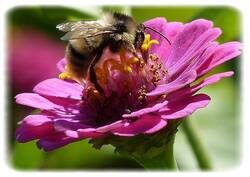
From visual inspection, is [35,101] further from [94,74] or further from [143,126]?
[143,126]

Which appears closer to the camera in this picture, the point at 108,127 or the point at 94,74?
the point at 108,127

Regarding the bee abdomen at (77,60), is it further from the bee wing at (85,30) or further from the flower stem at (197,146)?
the flower stem at (197,146)

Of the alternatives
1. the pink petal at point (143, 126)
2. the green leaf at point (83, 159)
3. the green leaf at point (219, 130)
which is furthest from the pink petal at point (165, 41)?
the green leaf at point (83, 159)

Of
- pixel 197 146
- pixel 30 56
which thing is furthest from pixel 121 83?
pixel 30 56

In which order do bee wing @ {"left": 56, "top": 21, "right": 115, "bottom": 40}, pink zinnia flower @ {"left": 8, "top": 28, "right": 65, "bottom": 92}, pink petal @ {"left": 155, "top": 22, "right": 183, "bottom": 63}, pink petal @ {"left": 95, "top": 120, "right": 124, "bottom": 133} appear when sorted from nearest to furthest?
pink petal @ {"left": 95, "top": 120, "right": 124, "bottom": 133}, bee wing @ {"left": 56, "top": 21, "right": 115, "bottom": 40}, pink petal @ {"left": 155, "top": 22, "right": 183, "bottom": 63}, pink zinnia flower @ {"left": 8, "top": 28, "right": 65, "bottom": 92}

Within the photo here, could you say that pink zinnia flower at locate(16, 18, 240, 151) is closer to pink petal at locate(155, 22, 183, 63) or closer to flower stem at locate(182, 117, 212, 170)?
pink petal at locate(155, 22, 183, 63)

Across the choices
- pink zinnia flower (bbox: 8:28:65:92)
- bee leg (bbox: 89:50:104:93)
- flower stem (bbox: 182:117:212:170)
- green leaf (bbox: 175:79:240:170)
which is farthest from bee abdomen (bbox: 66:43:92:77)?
pink zinnia flower (bbox: 8:28:65:92)

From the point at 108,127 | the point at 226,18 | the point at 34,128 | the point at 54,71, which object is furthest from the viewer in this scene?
the point at 54,71
